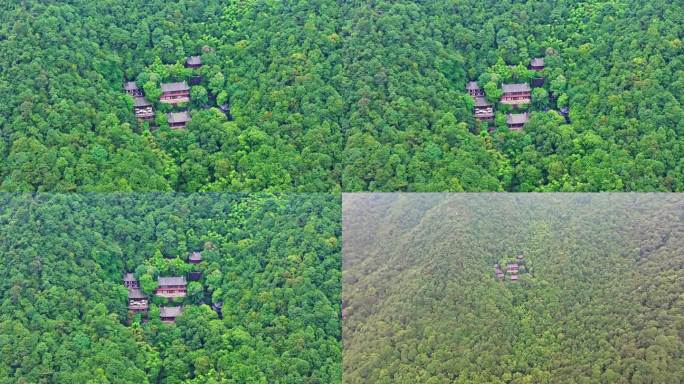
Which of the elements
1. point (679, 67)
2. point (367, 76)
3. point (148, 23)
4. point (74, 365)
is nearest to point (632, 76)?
point (679, 67)

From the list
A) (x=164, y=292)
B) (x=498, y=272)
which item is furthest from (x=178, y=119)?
(x=498, y=272)

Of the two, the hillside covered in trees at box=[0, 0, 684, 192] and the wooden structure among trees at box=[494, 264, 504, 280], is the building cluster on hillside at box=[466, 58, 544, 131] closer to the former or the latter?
the hillside covered in trees at box=[0, 0, 684, 192]

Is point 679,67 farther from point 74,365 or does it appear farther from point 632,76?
point 74,365

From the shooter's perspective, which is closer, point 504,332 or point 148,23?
point 504,332

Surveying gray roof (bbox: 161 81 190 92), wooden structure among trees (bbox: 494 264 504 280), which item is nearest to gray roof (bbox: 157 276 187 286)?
gray roof (bbox: 161 81 190 92)

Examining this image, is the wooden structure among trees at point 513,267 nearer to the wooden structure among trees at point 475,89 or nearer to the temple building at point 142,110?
the wooden structure among trees at point 475,89

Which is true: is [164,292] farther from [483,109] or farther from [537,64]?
[537,64]
